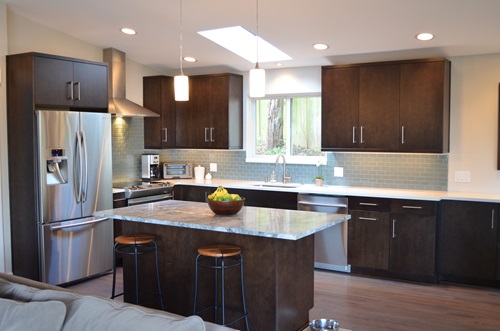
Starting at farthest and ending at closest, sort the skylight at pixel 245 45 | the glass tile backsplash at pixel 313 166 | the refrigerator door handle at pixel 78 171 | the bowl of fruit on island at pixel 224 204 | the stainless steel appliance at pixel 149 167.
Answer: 1. the stainless steel appliance at pixel 149 167
2. the skylight at pixel 245 45
3. the glass tile backsplash at pixel 313 166
4. the refrigerator door handle at pixel 78 171
5. the bowl of fruit on island at pixel 224 204

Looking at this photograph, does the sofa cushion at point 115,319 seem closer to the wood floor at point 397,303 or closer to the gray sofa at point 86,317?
the gray sofa at point 86,317

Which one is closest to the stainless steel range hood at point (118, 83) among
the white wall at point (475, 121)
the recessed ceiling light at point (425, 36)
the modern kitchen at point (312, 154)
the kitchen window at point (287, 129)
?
the modern kitchen at point (312, 154)

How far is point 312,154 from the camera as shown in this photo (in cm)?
619

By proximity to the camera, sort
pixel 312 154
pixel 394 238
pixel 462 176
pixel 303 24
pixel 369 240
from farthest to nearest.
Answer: pixel 312 154 → pixel 462 176 → pixel 369 240 → pixel 394 238 → pixel 303 24

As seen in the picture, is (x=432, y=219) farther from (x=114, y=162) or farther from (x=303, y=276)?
(x=114, y=162)

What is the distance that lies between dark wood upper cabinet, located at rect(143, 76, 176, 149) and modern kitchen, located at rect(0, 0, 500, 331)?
0.30 meters

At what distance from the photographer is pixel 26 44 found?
196 inches

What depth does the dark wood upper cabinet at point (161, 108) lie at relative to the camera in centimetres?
655

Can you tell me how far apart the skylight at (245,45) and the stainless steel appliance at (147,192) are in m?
1.95

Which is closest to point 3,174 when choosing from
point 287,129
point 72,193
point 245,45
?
point 72,193

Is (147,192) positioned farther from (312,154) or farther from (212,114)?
(312,154)

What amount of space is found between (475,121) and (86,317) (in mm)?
4728

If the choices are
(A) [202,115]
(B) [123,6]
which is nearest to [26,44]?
(B) [123,6]

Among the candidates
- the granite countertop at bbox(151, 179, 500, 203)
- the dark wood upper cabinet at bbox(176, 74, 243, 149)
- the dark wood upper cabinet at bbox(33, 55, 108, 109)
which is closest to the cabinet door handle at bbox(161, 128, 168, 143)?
the dark wood upper cabinet at bbox(176, 74, 243, 149)
